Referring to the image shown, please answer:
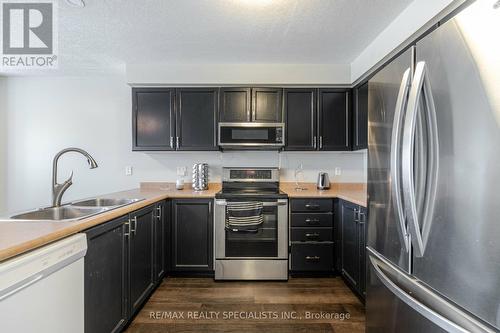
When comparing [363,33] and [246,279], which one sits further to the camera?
[246,279]

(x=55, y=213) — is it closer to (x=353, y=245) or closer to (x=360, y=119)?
(x=353, y=245)

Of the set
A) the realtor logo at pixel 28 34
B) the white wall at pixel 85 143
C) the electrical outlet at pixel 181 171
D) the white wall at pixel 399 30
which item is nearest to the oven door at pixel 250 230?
the white wall at pixel 85 143

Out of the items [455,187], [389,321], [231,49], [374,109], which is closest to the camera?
[455,187]

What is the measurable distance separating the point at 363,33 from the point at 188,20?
1516 millimetres

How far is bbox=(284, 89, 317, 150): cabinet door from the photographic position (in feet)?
10.2

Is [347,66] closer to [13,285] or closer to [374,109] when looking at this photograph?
[374,109]

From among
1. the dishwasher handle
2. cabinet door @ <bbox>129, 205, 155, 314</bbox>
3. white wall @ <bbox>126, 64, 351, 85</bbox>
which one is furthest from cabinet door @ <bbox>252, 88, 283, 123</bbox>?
the dishwasher handle

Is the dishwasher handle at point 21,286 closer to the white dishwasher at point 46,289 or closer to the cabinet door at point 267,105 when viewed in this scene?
the white dishwasher at point 46,289

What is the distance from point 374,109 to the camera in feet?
4.61

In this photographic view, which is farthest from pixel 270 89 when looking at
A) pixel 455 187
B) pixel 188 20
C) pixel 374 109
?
pixel 455 187

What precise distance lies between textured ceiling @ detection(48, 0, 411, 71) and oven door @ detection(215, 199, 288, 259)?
5.13ft

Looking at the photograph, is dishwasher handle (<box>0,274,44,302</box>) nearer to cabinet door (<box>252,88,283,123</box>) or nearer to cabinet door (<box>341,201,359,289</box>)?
cabinet door (<box>341,201,359,289</box>)

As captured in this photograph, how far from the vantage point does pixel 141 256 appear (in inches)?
83.5

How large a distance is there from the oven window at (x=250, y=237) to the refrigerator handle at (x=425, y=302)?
1533 millimetres
